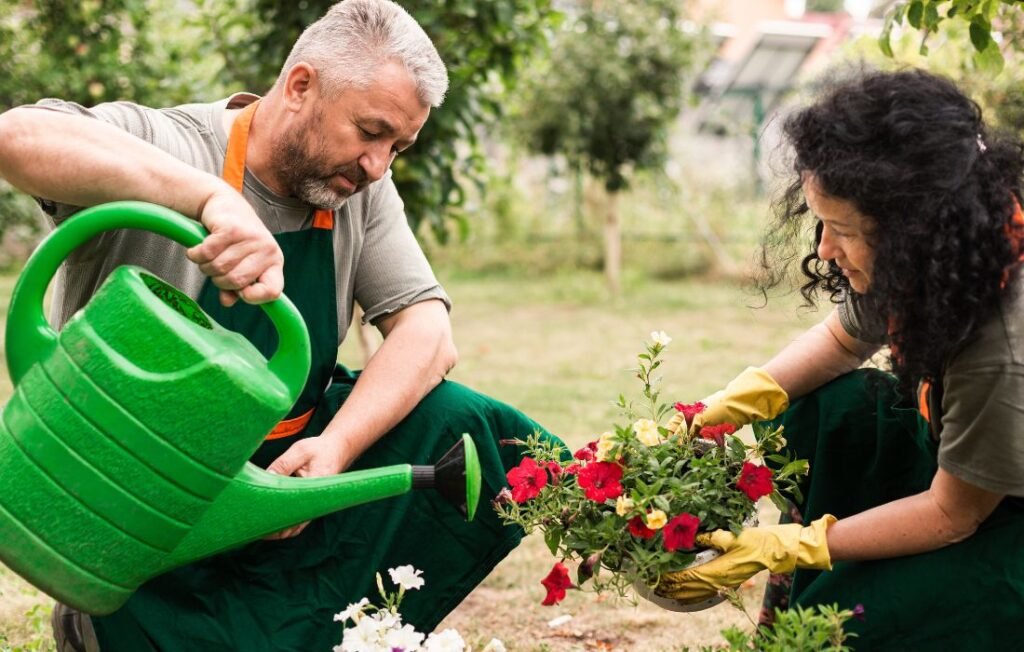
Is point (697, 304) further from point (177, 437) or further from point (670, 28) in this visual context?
point (177, 437)

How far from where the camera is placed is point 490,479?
219cm

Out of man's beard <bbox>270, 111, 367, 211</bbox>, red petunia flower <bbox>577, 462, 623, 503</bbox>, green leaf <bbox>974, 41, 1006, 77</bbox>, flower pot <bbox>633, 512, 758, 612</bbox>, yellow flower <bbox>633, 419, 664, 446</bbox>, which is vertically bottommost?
flower pot <bbox>633, 512, 758, 612</bbox>

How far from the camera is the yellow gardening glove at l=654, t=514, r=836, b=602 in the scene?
1.91 metres

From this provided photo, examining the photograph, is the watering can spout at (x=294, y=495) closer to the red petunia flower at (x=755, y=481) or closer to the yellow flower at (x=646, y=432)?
the yellow flower at (x=646, y=432)

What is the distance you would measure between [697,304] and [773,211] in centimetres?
661

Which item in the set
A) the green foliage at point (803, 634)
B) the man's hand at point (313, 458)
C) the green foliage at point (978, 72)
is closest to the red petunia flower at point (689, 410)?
the green foliage at point (803, 634)

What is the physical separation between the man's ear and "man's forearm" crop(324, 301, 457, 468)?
44 centimetres

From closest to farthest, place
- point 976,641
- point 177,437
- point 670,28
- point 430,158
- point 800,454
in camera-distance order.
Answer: point 177,437, point 976,641, point 800,454, point 430,158, point 670,28

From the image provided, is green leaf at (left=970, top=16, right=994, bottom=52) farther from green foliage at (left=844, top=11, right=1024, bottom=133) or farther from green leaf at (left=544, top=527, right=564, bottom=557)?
green foliage at (left=844, top=11, right=1024, bottom=133)

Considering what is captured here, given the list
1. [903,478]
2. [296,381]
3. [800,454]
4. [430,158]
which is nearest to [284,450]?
[296,381]

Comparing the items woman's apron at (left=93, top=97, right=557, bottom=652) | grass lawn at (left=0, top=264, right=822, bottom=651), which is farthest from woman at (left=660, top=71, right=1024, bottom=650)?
woman's apron at (left=93, top=97, right=557, bottom=652)

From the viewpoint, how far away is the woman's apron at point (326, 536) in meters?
2.06

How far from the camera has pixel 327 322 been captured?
2.22 metres

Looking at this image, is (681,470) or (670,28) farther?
(670,28)
